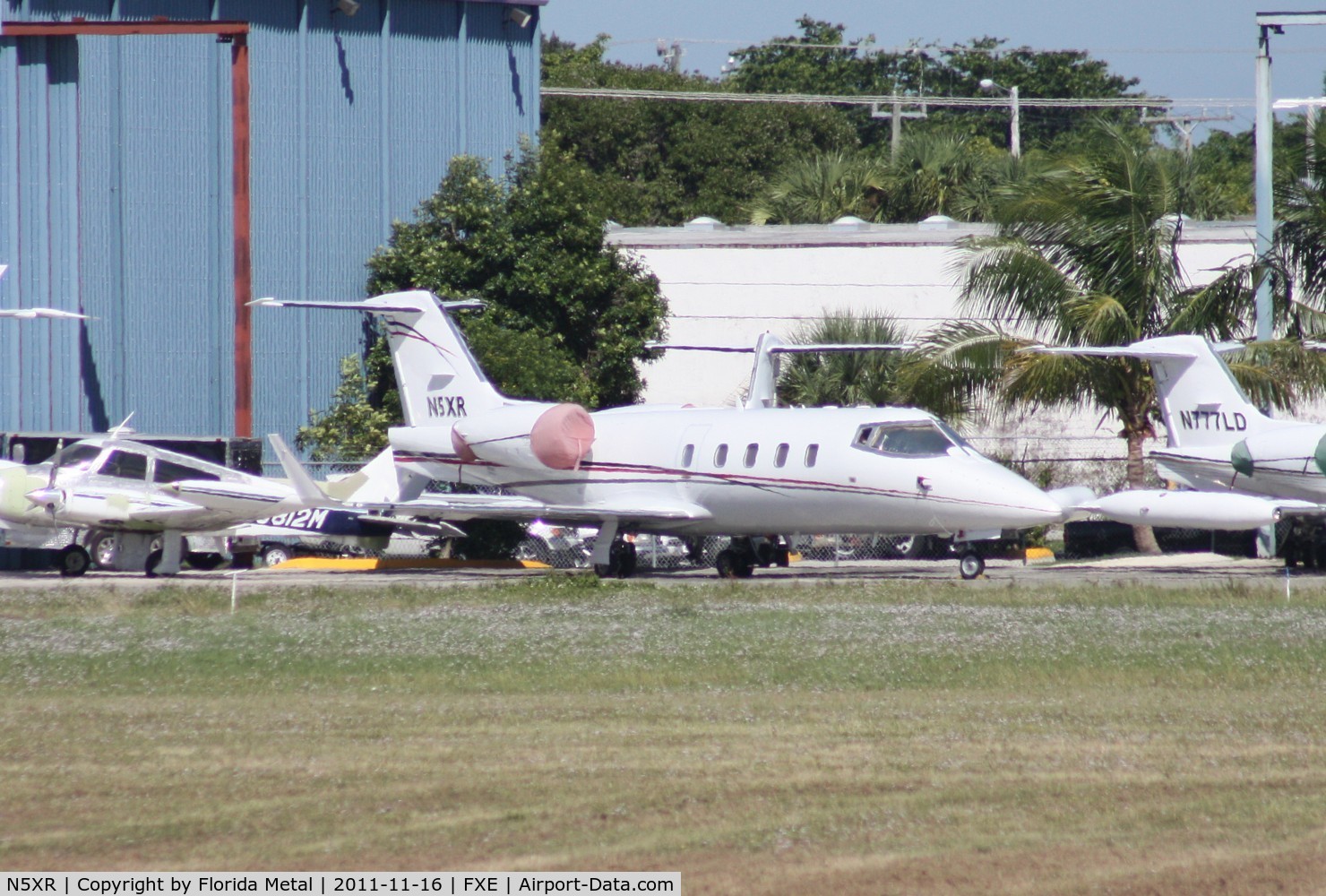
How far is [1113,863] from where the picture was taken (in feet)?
24.5

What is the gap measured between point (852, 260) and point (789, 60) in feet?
175

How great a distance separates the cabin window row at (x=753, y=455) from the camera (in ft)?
79.5

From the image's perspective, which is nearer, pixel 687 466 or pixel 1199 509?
pixel 1199 509

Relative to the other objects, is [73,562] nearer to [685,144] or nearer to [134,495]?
[134,495]

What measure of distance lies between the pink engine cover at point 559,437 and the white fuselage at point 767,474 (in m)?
0.21

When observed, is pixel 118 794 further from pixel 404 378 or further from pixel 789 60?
pixel 789 60

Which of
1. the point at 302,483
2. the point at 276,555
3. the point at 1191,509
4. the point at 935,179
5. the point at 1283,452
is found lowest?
the point at 276,555

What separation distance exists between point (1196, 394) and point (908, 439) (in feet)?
19.7

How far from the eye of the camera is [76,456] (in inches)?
1054

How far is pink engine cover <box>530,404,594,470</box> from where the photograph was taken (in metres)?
26.1

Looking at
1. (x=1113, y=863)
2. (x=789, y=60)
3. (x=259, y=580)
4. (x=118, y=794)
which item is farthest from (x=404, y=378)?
(x=789, y=60)

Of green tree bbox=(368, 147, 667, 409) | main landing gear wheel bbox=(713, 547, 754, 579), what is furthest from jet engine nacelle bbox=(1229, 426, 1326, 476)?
green tree bbox=(368, 147, 667, 409)

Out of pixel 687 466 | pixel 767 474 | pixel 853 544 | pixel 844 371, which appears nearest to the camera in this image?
pixel 767 474

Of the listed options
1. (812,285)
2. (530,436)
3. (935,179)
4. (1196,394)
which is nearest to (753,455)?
(530,436)
